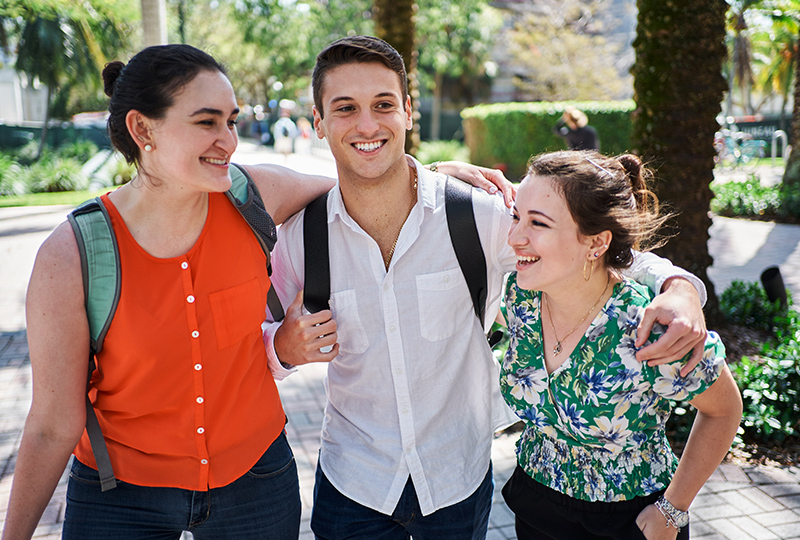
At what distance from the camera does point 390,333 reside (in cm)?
218

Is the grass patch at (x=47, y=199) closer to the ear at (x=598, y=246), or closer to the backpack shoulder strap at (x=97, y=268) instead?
the backpack shoulder strap at (x=97, y=268)

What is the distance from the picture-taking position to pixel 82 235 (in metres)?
1.75

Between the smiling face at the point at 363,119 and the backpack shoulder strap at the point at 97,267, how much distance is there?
808mm

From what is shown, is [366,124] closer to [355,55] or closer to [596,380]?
[355,55]

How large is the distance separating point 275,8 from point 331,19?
251 inches

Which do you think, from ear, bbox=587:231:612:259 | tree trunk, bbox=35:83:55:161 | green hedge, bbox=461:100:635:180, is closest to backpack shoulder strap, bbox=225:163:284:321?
ear, bbox=587:231:612:259

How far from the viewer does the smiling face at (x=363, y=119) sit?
7.33ft

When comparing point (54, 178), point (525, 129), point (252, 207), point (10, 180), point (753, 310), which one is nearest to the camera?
point (252, 207)

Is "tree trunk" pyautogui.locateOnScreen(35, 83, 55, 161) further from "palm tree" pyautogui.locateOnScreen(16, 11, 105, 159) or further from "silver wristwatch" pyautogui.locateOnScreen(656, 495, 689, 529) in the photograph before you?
"silver wristwatch" pyautogui.locateOnScreen(656, 495, 689, 529)

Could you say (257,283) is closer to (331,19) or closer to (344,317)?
(344,317)

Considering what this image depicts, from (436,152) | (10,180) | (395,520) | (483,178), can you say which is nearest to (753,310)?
(483,178)

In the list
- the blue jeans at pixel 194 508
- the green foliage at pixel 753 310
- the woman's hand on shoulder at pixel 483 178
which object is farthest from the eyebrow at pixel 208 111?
the green foliage at pixel 753 310

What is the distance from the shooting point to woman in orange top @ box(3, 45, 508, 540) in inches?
69.1

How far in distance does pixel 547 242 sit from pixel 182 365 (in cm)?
114
